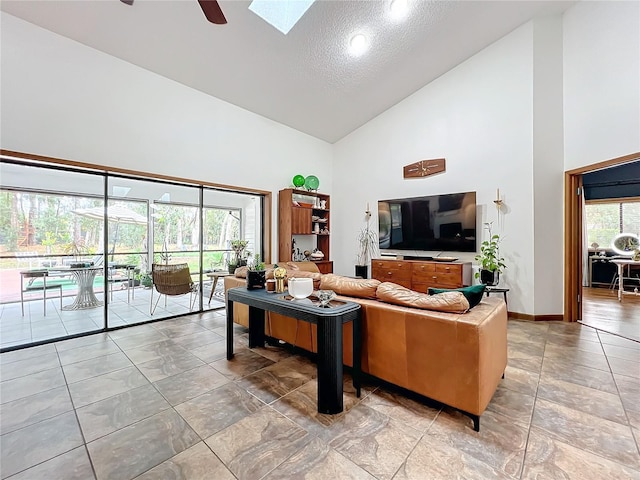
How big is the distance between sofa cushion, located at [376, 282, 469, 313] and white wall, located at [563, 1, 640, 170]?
10.7ft

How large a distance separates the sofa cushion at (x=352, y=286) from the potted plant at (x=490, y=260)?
8.77 feet

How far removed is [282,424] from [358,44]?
459 centimetres

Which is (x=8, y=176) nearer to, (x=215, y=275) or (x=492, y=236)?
(x=215, y=275)

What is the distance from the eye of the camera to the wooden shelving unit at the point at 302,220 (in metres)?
5.55

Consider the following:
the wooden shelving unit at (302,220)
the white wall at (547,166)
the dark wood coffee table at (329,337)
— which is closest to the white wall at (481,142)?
the white wall at (547,166)

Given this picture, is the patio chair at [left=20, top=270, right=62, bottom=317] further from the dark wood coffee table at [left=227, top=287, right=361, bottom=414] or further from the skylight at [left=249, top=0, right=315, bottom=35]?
the skylight at [left=249, top=0, right=315, bottom=35]

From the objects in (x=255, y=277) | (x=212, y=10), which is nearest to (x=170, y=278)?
(x=255, y=277)

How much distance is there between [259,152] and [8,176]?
340 centimetres

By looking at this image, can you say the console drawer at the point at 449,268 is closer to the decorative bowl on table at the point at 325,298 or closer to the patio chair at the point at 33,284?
the decorative bowl on table at the point at 325,298

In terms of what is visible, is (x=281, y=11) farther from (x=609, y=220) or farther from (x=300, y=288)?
(x=609, y=220)

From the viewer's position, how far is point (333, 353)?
194cm

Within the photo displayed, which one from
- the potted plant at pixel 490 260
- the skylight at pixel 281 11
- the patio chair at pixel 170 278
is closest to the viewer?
the skylight at pixel 281 11

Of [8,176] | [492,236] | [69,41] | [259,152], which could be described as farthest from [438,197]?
[8,176]

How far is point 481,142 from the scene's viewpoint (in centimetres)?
465
